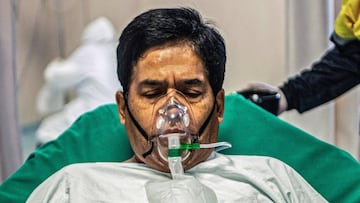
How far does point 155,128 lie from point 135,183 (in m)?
0.16

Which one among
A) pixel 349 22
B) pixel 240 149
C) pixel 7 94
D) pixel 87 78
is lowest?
pixel 87 78

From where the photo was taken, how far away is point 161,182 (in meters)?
1.35

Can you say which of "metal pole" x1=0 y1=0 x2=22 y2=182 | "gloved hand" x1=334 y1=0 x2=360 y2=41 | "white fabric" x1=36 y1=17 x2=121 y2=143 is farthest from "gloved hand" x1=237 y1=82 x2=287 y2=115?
"white fabric" x1=36 y1=17 x2=121 y2=143

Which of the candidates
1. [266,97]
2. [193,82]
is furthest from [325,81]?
[193,82]

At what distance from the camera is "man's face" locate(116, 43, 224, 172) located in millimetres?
1342

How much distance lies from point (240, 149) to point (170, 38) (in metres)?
0.48

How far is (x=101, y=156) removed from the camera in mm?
1700

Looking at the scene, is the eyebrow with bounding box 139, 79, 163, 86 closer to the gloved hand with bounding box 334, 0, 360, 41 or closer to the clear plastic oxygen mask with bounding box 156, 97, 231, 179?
the clear plastic oxygen mask with bounding box 156, 97, 231, 179

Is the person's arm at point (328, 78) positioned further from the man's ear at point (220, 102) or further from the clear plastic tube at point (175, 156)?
the clear plastic tube at point (175, 156)

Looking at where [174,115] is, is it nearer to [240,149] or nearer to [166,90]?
[166,90]

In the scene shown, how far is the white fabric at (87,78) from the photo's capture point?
298cm

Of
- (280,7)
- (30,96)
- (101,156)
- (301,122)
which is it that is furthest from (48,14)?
(101,156)

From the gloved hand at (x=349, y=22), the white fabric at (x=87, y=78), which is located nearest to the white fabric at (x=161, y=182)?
the gloved hand at (x=349, y=22)

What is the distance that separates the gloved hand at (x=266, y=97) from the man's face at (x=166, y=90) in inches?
18.6
